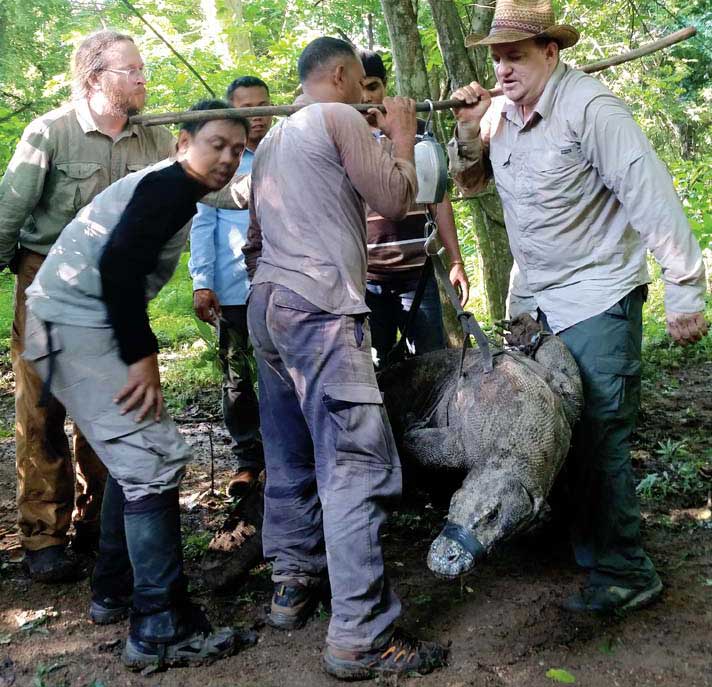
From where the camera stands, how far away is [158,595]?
3059 millimetres

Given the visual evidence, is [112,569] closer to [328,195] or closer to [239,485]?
[239,485]

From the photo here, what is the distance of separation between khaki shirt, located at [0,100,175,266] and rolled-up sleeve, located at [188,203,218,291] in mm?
903

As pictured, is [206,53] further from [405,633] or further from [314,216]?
[405,633]

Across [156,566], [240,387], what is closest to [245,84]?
[240,387]

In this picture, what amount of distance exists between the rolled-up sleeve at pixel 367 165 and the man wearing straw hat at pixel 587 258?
0.74 m

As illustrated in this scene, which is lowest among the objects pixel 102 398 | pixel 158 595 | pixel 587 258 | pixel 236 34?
pixel 158 595

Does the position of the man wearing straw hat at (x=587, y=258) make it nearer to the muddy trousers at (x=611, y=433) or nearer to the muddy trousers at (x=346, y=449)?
the muddy trousers at (x=611, y=433)

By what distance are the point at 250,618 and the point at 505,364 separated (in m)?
1.66

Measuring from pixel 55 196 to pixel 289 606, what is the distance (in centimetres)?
235

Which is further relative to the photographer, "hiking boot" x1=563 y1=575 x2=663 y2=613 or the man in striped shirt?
the man in striped shirt

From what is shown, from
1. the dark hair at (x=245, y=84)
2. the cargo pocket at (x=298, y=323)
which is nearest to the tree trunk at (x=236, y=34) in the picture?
the dark hair at (x=245, y=84)

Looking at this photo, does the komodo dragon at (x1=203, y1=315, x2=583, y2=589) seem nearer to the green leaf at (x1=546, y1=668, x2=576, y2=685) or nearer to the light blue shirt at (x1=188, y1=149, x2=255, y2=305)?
the green leaf at (x1=546, y1=668, x2=576, y2=685)

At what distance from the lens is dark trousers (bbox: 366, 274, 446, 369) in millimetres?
4621

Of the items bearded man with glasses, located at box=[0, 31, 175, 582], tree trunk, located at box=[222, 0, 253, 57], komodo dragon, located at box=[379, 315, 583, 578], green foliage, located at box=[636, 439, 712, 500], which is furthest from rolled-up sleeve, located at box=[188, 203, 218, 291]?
tree trunk, located at box=[222, 0, 253, 57]
